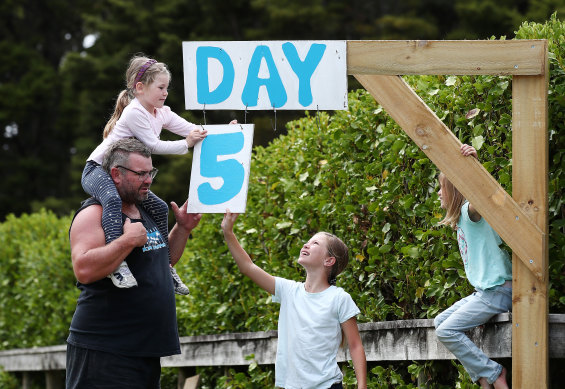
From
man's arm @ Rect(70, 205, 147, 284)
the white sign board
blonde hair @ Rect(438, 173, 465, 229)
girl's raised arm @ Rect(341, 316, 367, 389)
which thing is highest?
the white sign board

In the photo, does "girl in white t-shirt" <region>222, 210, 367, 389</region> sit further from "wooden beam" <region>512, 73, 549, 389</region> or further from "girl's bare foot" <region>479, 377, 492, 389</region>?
"wooden beam" <region>512, 73, 549, 389</region>

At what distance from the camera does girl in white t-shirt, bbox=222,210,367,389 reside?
461cm

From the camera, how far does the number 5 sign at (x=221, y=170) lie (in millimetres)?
4617

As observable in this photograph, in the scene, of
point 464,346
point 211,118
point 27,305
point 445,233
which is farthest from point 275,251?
point 211,118

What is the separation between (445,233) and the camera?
4.98 metres

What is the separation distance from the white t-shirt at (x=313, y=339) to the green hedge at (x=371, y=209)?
667 millimetres

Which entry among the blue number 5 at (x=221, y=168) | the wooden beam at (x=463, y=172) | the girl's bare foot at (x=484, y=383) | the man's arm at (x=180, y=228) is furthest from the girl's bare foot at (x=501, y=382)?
the man's arm at (x=180, y=228)

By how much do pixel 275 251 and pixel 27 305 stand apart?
5392 millimetres

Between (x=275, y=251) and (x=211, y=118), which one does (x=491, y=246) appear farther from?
(x=211, y=118)

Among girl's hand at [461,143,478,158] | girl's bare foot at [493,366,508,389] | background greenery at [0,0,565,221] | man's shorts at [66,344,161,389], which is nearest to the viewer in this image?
man's shorts at [66,344,161,389]

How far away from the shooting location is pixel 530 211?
173 inches

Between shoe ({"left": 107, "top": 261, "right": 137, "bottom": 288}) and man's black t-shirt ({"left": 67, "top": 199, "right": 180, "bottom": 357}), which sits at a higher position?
shoe ({"left": 107, "top": 261, "right": 137, "bottom": 288})

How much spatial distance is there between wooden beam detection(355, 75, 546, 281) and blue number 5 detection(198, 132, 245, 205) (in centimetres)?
74

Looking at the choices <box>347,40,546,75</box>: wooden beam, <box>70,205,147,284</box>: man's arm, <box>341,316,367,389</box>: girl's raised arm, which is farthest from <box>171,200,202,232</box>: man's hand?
<box>347,40,546,75</box>: wooden beam
